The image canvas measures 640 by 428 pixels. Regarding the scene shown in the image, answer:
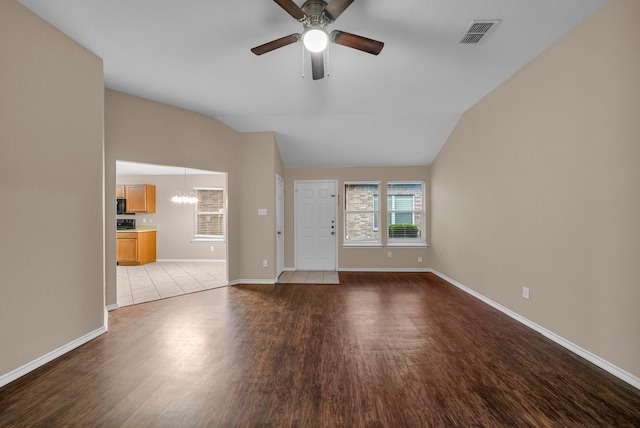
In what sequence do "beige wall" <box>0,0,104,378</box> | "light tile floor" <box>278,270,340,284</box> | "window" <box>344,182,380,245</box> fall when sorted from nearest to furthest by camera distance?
"beige wall" <box>0,0,104,378</box> → "light tile floor" <box>278,270,340,284</box> → "window" <box>344,182,380,245</box>

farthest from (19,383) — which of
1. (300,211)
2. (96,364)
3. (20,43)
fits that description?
(300,211)

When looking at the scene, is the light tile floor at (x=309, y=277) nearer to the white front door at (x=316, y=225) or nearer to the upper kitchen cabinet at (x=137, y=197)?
the white front door at (x=316, y=225)

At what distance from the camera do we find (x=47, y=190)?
2.37m

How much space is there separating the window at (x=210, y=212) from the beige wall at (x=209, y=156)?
287 centimetres

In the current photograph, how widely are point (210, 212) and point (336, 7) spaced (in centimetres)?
658

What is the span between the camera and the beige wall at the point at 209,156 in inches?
140

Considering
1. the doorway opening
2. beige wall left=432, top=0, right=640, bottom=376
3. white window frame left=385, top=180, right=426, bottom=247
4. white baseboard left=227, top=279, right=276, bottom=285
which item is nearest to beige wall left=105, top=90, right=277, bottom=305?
white baseboard left=227, top=279, right=276, bottom=285

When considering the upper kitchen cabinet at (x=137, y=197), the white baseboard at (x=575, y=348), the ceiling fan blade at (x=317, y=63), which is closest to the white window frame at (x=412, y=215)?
the white baseboard at (x=575, y=348)

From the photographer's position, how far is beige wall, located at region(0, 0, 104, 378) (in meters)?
2.10

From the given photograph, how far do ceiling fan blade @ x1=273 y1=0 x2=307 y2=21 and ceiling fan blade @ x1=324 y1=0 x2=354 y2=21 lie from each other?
0.18 meters

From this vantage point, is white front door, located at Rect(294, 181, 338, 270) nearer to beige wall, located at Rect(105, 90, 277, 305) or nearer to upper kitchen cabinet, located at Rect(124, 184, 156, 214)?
beige wall, located at Rect(105, 90, 277, 305)

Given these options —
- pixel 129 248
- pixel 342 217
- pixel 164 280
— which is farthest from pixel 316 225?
pixel 129 248

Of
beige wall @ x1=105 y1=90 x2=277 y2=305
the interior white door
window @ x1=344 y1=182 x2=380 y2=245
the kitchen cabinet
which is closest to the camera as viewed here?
beige wall @ x1=105 y1=90 x2=277 y2=305

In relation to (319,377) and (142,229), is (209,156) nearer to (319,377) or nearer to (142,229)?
(319,377)
